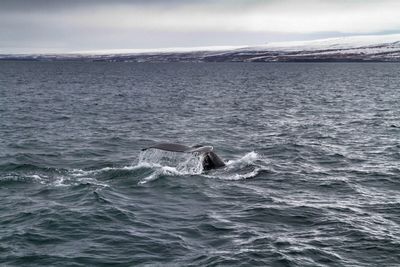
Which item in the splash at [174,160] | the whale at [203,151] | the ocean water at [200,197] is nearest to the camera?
the ocean water at [200,197]

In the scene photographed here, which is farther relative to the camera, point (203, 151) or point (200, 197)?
point (203, 151)

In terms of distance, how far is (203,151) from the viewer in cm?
2903

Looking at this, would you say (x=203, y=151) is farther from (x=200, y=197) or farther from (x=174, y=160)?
(x=200, y=197)

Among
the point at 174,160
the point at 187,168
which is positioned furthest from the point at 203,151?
the point at 174,160

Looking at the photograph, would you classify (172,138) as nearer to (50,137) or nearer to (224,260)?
(50,137)

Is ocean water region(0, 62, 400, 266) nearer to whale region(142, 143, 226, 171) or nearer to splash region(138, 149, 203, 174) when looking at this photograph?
splash region(138, 149, 203, 174)

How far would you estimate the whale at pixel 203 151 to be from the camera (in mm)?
28438

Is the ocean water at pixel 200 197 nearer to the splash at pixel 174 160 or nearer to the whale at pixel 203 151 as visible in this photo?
the splash at pixel 174 160

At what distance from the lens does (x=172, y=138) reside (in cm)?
4262

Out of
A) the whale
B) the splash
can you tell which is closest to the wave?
the splash

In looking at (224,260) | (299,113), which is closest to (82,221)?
(224,260)

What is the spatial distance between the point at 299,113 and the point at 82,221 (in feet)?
147

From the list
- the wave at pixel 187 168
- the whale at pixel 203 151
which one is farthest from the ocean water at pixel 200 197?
the whale at pixel 203 151

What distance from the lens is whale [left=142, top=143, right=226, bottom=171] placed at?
28.4 metres
